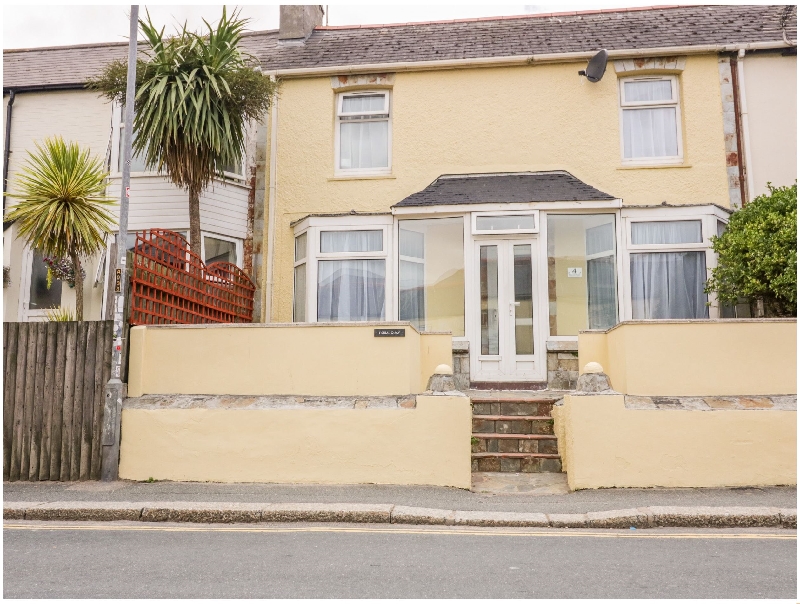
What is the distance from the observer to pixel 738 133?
11.5 meters

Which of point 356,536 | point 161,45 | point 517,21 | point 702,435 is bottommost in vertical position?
point 356,536

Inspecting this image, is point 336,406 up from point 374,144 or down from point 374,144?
down

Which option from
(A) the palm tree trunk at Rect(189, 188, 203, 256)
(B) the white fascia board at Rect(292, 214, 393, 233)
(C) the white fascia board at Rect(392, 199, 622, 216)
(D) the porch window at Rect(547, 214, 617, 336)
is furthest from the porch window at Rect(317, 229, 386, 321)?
(D) the porch window at Rect(547, 214, 617, 336)

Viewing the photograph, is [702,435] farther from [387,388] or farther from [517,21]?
[517,21]

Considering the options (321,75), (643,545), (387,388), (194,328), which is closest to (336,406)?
(387,388)

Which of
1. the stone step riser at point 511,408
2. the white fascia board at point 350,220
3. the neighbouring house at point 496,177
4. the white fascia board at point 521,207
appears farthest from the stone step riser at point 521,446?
the white fascia board at point 350,220

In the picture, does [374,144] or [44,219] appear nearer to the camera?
[44,219]

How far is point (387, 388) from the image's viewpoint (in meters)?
8.12

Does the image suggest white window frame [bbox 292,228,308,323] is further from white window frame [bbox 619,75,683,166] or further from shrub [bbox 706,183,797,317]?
shrub [bbox 706,183,797,317]

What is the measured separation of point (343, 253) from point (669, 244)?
17.7 ft

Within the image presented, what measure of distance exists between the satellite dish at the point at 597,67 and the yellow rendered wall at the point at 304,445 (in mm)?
6909

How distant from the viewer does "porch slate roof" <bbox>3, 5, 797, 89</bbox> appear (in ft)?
39.5

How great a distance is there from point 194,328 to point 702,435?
19.8ft

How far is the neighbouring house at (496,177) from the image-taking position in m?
10.9
